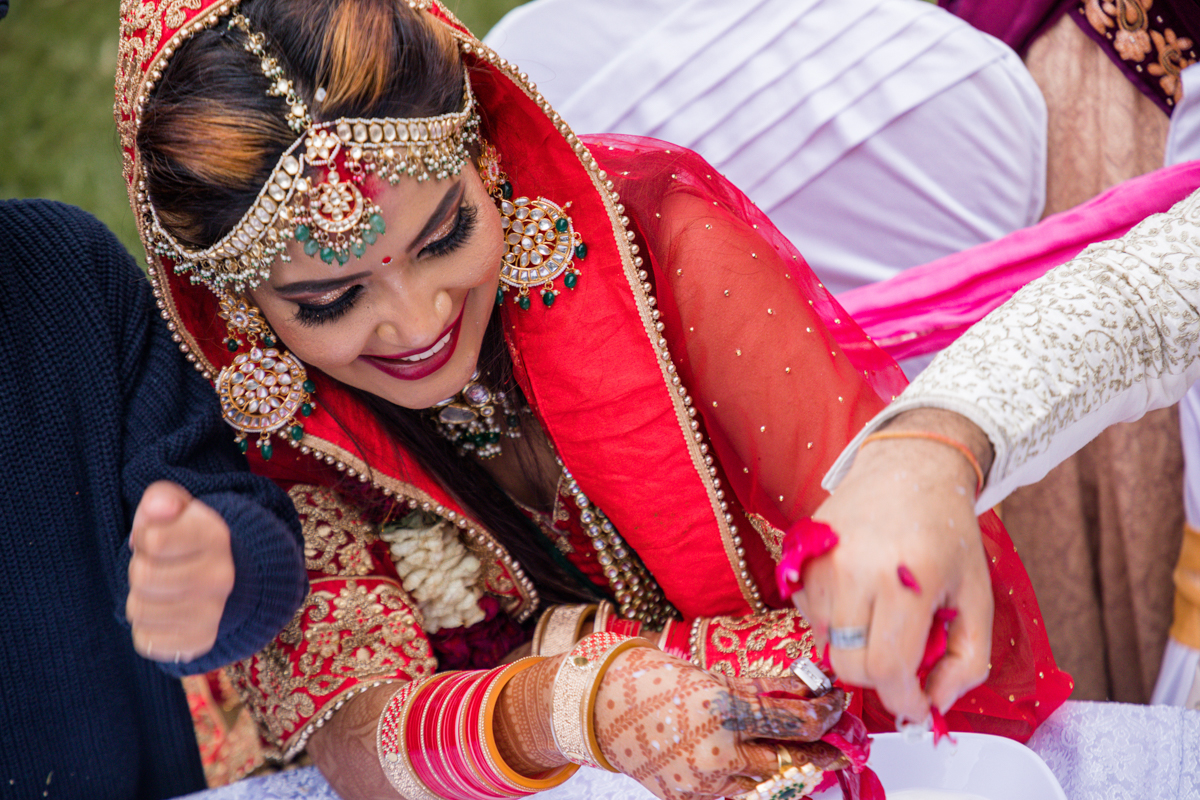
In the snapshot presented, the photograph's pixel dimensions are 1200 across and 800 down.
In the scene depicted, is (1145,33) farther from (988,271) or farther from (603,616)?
(603,616)

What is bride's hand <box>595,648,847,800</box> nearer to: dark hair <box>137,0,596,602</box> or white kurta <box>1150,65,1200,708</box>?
dark hair <box>137,0,596,602</box>

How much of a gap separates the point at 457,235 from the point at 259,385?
33 cm

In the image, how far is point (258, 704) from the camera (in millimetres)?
1239

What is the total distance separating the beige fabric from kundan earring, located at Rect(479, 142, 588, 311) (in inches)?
34.8

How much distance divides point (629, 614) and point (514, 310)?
0.47 metres

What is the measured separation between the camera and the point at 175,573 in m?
0.82

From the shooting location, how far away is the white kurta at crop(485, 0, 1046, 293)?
164 centimetres

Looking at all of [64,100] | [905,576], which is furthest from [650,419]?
[64,100]

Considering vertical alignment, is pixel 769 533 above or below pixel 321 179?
below

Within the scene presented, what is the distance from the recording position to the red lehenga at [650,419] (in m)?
1.16

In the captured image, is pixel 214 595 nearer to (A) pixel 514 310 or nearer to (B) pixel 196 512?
(B) pixel 196 512

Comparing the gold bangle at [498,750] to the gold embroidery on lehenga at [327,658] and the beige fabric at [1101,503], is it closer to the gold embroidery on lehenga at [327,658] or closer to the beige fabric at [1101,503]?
the gold embroidery on lehenga at [327,658]

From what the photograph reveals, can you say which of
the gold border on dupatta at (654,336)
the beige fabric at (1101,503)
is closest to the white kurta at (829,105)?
the beige fabric at (1101,503)

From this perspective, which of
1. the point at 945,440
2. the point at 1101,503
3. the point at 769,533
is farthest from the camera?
the point at 1101,503
